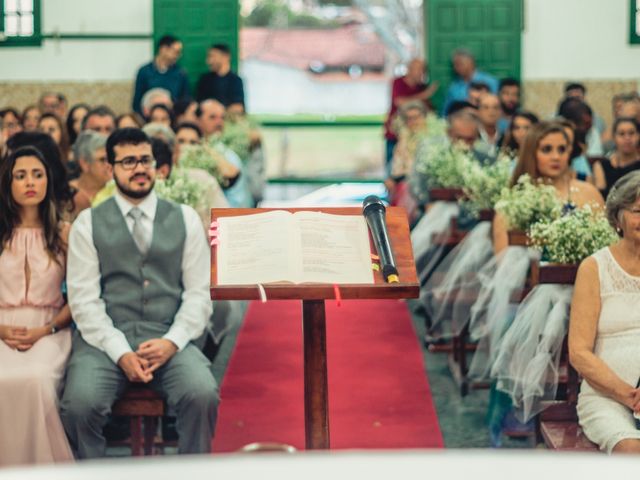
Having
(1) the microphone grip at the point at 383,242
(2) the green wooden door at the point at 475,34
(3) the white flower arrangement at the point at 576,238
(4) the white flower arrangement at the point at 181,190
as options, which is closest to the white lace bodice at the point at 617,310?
(3) the white flower arrangement at the point at 576,238

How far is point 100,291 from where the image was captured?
4.60 metres

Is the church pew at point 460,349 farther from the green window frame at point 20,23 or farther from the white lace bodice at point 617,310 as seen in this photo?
the green window frame at point 20,23

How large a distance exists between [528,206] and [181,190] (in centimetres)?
176

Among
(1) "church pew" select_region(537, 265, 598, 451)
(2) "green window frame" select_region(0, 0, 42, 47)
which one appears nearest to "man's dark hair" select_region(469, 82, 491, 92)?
(2) "green window frame" select_region(0, 0, 42, 47)

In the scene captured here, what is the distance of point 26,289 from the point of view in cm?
469

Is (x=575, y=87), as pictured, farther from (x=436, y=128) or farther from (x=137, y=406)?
(x=137, y=406)

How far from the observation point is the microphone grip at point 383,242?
3168 mm

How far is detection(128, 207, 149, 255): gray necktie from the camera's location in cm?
461

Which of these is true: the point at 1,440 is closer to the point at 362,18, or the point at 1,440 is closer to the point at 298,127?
the point at 298,127

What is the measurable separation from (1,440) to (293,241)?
163 cm

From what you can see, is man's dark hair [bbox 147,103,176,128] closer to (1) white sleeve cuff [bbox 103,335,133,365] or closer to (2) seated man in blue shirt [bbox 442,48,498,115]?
A: (2) seated man in blue shirt [bbox 442,48,498,115]

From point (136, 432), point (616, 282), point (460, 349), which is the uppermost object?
point (616, 282)

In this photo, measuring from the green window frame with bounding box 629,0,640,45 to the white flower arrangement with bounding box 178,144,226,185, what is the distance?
711cm

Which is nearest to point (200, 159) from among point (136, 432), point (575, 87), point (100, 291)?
point (100, 291)
